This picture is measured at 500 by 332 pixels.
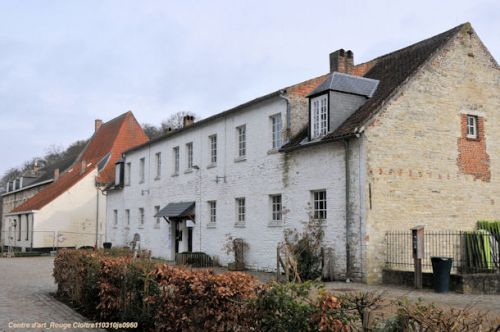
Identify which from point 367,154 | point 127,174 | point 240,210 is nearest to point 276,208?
point 240,210

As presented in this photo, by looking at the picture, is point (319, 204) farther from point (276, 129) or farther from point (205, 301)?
point (205, 301)

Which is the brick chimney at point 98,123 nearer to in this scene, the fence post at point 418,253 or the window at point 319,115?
the window at point 319,115

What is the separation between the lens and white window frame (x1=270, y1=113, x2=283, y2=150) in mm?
19873

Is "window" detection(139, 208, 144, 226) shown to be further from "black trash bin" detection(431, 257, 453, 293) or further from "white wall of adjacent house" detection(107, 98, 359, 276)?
"black trash bin" detection(431, 257, 453, 293)

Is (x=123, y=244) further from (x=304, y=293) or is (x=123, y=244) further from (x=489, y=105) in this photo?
(x=304, y=293)

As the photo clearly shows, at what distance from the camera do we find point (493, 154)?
18.5 metres

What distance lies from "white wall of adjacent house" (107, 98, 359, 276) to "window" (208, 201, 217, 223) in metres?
0.13

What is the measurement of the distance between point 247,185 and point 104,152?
24999 mm

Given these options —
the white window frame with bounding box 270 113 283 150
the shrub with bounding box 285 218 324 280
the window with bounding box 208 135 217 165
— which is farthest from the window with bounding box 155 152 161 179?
the shrub with bounding box 285 218 324 280

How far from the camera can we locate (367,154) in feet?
52.1

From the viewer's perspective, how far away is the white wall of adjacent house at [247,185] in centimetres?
1725

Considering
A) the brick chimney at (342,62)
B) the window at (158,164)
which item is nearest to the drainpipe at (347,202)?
the brick chimney at (342,62)

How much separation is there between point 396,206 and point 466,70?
18.5 ft

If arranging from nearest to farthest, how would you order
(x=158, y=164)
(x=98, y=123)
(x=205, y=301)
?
(x=205, y=301) < (x=158, y=164) < (x=98, y=123)
